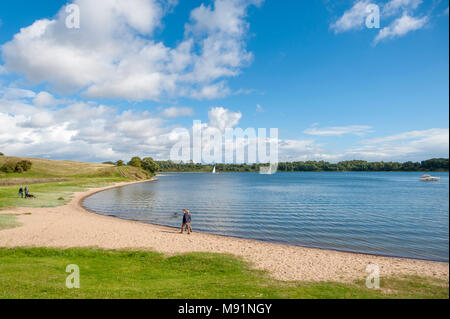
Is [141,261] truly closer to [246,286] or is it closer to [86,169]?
[246,286]

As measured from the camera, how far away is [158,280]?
13.8 m

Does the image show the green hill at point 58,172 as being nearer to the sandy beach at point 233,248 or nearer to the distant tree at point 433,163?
the sandy beach at point 233,248

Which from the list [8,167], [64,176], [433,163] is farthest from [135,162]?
[433,163]

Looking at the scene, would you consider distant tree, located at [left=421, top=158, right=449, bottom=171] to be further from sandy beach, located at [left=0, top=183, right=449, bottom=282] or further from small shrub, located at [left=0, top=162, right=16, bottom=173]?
small shrub, located at [left=0, top=162, right=16, bottom=173]

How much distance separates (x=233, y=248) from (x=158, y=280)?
910cm

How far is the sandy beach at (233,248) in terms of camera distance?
1590 centimetres

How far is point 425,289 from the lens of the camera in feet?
42.5

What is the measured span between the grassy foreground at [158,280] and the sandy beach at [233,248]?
1.63 metres

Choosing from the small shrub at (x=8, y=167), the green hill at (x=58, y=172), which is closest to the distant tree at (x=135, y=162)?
the green hill at (x=58, y=172)

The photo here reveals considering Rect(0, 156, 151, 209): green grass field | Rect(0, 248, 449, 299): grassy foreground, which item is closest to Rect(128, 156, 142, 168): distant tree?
Rect(0, 156, 151, 209): green grass field

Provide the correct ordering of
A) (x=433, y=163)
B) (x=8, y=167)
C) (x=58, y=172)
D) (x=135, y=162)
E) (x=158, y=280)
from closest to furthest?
(x=158, y=280) → (x=8, y=167) → (x=58, y=172) → (x=433, y=163) → (x=135, y=162)

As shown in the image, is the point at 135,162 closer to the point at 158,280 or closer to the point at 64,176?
the point at 64,176
